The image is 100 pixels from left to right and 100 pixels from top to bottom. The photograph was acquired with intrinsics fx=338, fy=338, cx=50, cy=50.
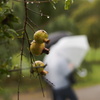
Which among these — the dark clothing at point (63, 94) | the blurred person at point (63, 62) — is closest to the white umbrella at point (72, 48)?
the blurred person at point (63, 62)

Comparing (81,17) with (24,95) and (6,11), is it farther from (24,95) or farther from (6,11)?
(6,11)

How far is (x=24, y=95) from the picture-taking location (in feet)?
25.3

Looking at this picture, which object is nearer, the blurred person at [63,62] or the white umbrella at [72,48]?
the blurred person at [63,62]

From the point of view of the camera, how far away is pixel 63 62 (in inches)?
209

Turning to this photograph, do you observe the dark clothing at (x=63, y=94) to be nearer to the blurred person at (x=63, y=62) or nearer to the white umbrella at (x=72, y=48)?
the blurred person at (x=63, y=62)

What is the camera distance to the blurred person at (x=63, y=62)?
16.9ft

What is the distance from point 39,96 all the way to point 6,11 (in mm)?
6475

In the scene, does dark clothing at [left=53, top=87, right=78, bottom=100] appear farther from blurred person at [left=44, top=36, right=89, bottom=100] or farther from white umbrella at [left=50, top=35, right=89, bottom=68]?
white umbrella at [left=50, top=35, right=89, bottom=68]

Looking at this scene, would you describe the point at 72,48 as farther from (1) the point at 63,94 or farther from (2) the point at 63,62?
(1) the point at 63,94

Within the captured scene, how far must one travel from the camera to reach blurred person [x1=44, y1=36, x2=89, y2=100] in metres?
5.14

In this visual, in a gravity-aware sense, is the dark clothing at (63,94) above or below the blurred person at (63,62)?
below

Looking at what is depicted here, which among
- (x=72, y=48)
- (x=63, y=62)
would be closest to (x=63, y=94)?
(x=63, y=62)

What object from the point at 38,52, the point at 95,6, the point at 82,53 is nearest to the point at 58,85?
the point at 82,53

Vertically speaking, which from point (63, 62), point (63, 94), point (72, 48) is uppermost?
point (72, 48)
